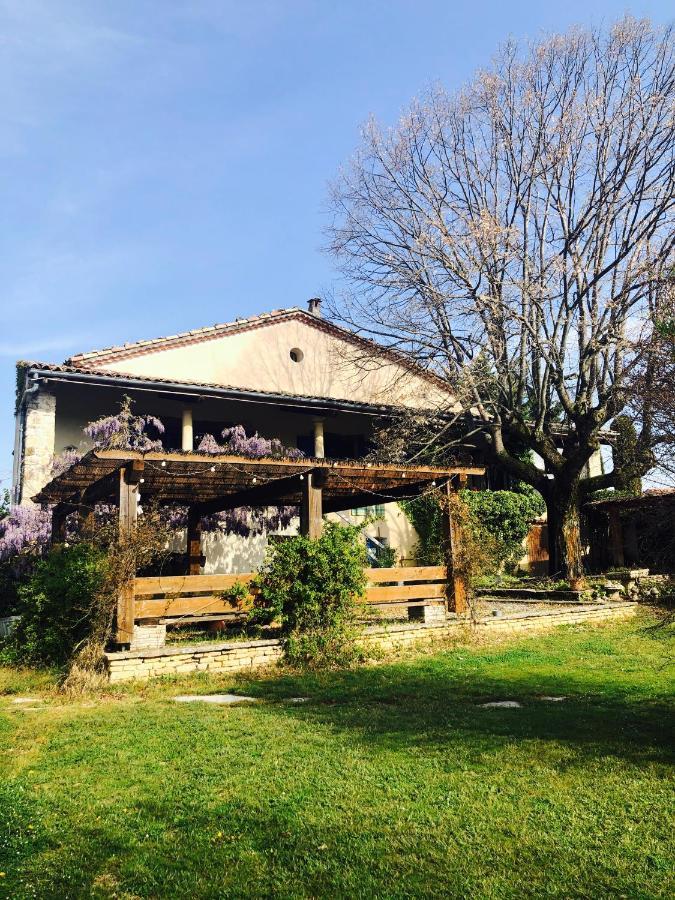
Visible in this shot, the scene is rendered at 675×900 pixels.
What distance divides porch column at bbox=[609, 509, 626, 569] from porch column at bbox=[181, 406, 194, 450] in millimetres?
12523

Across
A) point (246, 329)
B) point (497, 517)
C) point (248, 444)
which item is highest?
point (246, 329)

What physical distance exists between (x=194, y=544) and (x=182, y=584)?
15.1 feet

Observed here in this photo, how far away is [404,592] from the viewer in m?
11.2

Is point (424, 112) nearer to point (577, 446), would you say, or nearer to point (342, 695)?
point (577, 446)

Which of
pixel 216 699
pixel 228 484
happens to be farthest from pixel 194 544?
pixel 216 699

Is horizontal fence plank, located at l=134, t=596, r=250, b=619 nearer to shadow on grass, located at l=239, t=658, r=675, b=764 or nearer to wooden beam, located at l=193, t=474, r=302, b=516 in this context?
shadow on grass, located at l=239, t=658, r=675, b=764

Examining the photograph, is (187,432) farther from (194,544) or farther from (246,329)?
(246,329)

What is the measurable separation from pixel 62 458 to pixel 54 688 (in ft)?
27.7

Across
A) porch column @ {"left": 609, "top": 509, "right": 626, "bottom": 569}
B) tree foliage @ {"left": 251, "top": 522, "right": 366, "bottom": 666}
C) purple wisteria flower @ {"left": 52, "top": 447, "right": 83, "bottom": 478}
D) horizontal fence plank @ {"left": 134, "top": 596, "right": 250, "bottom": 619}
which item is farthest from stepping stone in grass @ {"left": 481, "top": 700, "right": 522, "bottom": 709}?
porch column @ {"left": 609, "top": 509, "right": 626, "bottom": 569}

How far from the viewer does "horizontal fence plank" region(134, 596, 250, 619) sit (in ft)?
30.1

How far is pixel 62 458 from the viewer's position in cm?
1595

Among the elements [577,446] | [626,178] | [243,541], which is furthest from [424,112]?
[243,541]

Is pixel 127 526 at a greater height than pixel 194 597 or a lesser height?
greater

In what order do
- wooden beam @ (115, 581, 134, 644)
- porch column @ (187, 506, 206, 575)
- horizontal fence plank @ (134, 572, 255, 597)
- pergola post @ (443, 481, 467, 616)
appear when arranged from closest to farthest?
wooden beam @ (115, 581, 134, 644) → horizontal fence plank @ (134, 572, 255, 597) → pergola post @ (443, 481, 467, 616) → porch column @ (187, 506, 206, 575)
